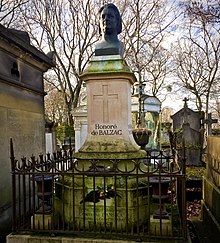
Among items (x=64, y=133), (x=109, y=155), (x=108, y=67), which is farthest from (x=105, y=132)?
(x=64, y=133)

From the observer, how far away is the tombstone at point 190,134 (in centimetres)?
1103

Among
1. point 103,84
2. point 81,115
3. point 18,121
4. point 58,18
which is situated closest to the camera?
point 103,84

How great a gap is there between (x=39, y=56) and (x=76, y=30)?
1292 centimetres

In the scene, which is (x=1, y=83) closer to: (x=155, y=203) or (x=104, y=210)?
(x=104, y=210)

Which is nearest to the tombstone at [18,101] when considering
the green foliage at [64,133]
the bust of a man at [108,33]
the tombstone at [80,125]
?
the bust of a man at [108,33]

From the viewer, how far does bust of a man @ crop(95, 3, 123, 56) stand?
437 centimetres

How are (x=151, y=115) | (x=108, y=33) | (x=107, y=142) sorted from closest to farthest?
(x=107, y=142), (x=108, y=33), (x=151, y=115)

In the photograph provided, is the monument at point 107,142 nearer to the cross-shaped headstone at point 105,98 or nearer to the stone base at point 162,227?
the cross-shaped headstone at point 105,98

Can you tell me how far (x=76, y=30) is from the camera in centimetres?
1781

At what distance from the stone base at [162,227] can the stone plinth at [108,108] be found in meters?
1.02

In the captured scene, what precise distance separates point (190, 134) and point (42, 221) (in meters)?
10.1

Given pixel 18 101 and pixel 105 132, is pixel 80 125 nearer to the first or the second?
pixel 18 101

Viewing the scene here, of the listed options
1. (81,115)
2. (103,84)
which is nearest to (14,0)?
(81,115)

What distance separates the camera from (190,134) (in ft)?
41.1
